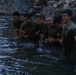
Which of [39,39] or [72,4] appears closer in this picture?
[39,39]

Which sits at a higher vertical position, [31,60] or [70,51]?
[70,51]

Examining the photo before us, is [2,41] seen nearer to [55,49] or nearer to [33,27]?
[33,27]

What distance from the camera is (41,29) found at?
15094 millimetres

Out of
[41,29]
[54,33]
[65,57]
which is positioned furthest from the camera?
[41,29]

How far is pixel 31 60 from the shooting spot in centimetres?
1287

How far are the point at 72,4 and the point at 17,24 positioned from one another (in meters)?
11.5

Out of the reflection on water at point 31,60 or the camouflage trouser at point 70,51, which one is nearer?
the reflection on water at point 31,60

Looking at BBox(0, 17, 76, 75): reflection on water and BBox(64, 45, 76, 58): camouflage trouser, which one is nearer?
BBox(0, 17, 76, 75): reflection on water

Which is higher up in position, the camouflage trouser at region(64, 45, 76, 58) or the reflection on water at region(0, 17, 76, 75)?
the camouflage trouser at region(64, 45, 76, 58)

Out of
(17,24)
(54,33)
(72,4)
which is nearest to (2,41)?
(17,24)

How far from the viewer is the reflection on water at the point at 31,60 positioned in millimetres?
11422

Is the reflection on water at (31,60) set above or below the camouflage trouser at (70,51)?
below

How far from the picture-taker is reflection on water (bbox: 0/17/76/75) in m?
11.4

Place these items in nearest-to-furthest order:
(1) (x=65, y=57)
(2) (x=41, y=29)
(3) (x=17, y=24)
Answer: (1) (x=65, y=57) < (2) (x=41, y=29) < (3) (x=17, y=24)
